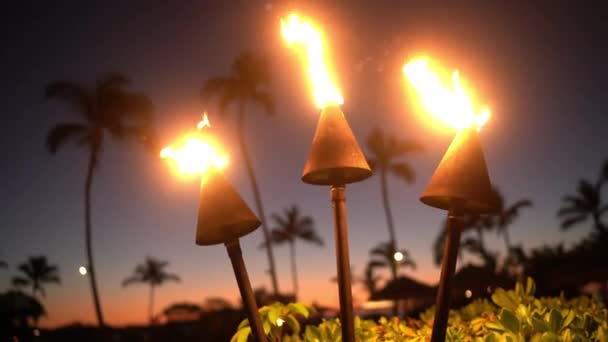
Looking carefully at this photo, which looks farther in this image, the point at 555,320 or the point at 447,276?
the point at 555,320

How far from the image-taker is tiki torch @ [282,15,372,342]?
2.39 m

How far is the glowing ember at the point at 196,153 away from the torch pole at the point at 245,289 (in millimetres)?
503

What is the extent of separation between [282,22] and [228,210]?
4.22ft

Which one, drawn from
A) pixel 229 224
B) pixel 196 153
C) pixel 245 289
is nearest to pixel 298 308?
pixel 245 289

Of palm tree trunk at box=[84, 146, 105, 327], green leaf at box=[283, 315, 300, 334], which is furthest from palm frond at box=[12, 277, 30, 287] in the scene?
green leaf at box=[283, 315, 300, 334]

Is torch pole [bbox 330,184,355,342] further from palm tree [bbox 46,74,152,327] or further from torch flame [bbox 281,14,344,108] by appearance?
palm tree [bbox 46,74,152,327]

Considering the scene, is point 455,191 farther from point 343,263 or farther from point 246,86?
point 246,86

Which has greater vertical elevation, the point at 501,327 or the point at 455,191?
the point at 455,191

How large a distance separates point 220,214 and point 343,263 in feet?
2.25

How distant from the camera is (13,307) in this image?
67.8 ft

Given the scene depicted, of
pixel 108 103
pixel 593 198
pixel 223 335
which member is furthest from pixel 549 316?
pixel 593 198

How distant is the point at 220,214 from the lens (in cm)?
244

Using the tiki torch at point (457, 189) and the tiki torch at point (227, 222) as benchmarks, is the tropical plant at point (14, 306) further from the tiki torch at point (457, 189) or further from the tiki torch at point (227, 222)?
the tiki torch at point (457, 189)

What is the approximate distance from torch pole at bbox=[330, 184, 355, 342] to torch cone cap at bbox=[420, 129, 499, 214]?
1.43 ft
